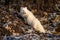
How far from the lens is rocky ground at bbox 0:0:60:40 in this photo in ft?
35.8

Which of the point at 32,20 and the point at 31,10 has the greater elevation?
the point at 32,20

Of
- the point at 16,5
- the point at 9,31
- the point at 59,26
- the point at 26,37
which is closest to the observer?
the point at 26,37

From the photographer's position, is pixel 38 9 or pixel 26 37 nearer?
pixel 26 37

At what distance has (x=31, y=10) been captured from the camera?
565 inches

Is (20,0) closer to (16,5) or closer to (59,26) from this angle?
(16,5)

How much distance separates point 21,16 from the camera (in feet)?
42.9

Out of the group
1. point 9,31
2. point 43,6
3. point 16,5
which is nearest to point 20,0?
point 16,5

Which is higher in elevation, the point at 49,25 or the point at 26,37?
the point at 26,37

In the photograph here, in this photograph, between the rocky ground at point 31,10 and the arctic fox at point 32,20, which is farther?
the arctic fox at point 32,20

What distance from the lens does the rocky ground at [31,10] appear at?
430 inches

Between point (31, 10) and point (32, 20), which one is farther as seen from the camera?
point (31, 10)

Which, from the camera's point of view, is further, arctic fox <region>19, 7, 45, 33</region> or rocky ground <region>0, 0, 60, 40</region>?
arctic fox <region>19, 7, 45, 33</region>

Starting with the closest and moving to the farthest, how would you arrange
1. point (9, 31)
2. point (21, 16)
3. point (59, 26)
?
point (9, 31), point (59, 26), point (21, 16)

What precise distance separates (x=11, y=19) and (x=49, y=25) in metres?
1.67
